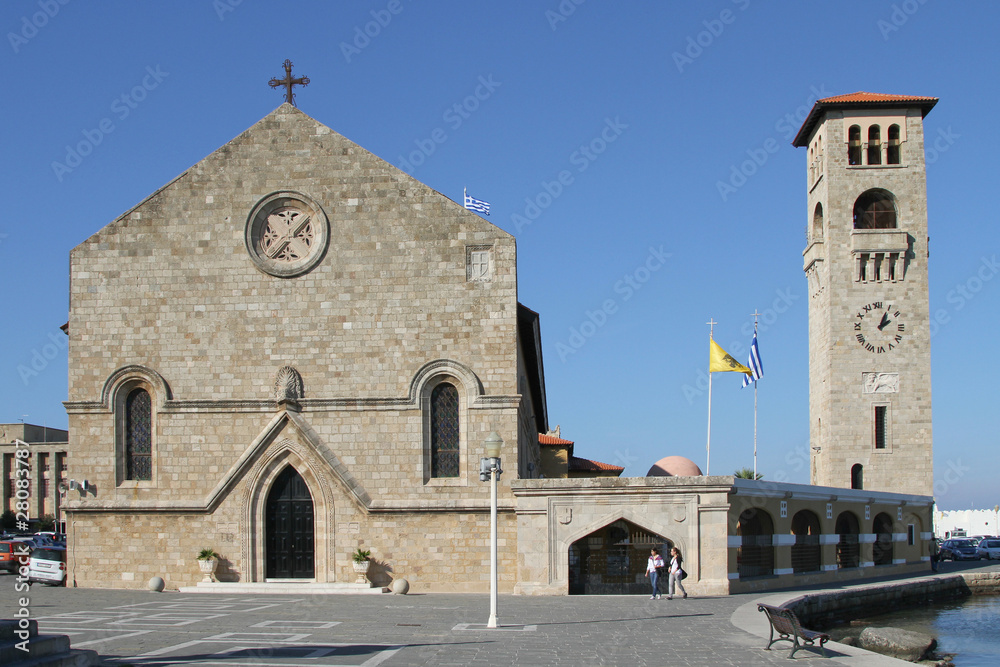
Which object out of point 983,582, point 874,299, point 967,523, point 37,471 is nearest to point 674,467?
point 983,582

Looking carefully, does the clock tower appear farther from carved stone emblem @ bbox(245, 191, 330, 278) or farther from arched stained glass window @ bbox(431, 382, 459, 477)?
carved stone emblem @ bbox(245, 191, 330, 278)

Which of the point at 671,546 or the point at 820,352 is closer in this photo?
the point at 671,546

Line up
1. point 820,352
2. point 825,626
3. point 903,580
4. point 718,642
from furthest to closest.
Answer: point 820,352
point 903,580
point 825,626
point 718,642

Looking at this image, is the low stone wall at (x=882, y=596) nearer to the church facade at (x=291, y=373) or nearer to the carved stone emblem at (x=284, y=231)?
the church facade at (x=291, y=373)

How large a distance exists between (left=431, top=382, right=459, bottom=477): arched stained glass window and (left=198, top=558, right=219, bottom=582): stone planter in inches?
243

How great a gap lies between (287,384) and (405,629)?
10477mm

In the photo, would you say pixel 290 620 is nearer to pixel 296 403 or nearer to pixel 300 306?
pixel 296 403

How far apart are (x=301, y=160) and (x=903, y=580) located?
22.9 metres

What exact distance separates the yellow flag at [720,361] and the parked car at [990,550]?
23.4 meters

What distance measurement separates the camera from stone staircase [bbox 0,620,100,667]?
34.9ft

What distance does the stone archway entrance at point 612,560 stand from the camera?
2488 centimetres

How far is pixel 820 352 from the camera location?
1905 inches

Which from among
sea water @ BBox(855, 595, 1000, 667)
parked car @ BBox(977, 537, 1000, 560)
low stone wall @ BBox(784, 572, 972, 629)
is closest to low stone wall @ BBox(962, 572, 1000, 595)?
low stone wall @ BBox(784, 572, 972, 629)

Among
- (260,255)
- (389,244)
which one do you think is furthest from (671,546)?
(260,255)
